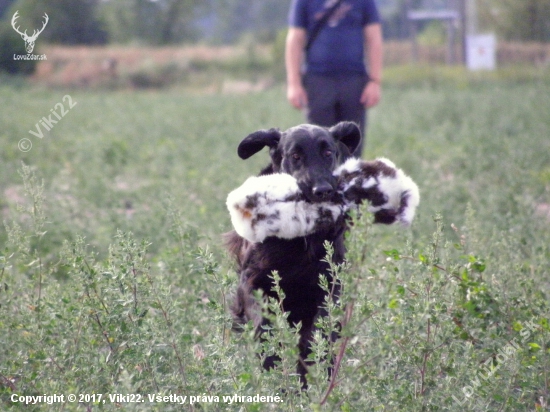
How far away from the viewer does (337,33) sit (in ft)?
19.5

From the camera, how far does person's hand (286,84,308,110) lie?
6070 millimetres

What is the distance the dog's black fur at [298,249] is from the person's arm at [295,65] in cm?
215

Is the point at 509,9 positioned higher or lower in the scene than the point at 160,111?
higher

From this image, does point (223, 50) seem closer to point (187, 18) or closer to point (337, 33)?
point (187, 18)

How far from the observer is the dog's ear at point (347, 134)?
13.1 ft

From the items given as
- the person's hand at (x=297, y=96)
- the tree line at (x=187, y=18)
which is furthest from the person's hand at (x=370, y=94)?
the tree line at (x=187, y=18)

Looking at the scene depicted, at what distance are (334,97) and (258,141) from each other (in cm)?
217

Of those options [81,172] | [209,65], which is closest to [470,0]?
[209,65]

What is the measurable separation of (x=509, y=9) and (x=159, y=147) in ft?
88.6

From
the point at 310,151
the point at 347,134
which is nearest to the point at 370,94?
the point at 347,134

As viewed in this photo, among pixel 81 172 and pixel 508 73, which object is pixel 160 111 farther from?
pixel 508 73

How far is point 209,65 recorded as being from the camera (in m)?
43.1

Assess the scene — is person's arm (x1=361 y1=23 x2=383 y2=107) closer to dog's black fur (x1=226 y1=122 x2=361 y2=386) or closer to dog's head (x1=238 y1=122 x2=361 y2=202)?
dog's head (x1=238 y1=122 x2=361 y2=202)

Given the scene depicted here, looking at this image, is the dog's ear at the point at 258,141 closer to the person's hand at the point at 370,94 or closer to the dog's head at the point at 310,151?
the dog's head at the point at 310,151
